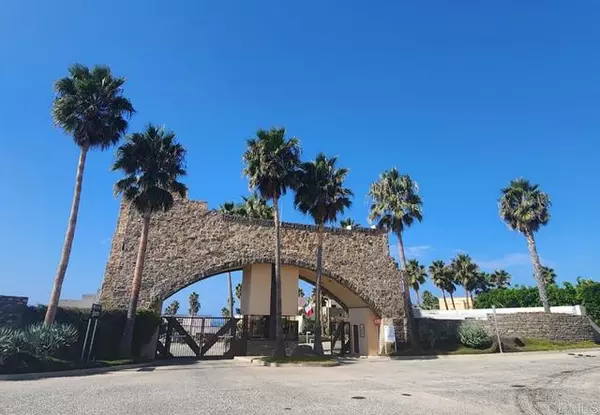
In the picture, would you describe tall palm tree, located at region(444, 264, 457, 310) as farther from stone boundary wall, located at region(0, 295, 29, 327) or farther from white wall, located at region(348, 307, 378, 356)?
stone boundary wall, located at region(0, 295, 29, 327)

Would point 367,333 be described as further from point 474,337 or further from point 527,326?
point 527,326

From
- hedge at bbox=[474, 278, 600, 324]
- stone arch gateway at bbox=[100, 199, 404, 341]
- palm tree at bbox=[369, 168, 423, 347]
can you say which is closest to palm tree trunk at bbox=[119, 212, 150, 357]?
stone arch gateway at bbox=[100, 199, 404, 341]

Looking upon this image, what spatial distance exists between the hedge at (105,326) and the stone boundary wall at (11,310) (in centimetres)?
29

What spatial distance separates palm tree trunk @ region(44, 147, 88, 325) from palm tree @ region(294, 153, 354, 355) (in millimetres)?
12251

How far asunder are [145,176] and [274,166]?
24.5 ft

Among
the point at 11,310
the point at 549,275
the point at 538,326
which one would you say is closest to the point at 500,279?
the point at 549,275

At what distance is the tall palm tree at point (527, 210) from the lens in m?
37.1

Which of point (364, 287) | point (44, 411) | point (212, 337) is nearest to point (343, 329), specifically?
point (364, 287)

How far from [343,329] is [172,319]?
49.5 ft

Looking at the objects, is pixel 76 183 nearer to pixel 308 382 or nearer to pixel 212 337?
pixel 212 337

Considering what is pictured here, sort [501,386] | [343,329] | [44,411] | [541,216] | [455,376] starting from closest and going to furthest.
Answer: [44,411], [501,386], [455,376], [343,329], [541,216]

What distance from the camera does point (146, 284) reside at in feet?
81.3

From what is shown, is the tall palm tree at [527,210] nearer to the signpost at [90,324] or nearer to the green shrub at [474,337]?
the green shrub at [474,337]

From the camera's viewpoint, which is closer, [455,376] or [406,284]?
[455,376]
